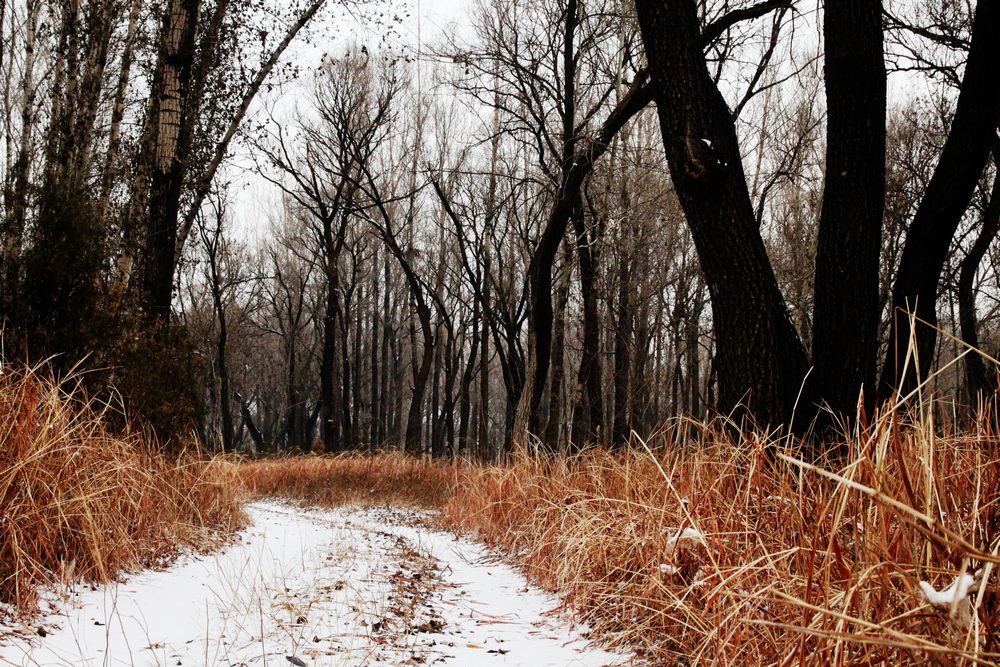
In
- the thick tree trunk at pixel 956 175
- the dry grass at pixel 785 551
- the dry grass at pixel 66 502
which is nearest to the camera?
the dry grass at pixel 785 551

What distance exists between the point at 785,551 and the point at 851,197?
9.63ft

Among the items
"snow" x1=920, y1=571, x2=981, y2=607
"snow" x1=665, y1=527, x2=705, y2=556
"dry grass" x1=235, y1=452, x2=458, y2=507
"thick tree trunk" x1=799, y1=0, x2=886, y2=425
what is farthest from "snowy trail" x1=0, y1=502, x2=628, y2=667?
"dry grass" x1=235, y1=452, x2=458, y2=507

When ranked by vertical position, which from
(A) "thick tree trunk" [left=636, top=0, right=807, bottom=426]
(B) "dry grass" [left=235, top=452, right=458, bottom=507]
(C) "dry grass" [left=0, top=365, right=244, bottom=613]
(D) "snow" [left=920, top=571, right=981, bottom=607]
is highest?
(A) "thick tree trunk" [left=636, top=0, right=807, bottom=426]

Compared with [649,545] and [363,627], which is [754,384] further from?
[363,627]

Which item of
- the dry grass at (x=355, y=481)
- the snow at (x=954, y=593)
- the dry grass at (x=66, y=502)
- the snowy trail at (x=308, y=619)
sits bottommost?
the dry grass at (x=355, y=481)

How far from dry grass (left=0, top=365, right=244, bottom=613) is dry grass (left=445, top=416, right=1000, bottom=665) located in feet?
7.78

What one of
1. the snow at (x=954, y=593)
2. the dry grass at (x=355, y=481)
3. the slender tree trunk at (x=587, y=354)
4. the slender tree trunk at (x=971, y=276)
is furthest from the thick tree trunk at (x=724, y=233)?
the slender tree trunk at (x=971, y=276)

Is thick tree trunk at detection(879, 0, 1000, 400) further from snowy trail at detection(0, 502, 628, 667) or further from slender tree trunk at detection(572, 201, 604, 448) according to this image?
slender tree trunk at detection(572, 201, 604, 448)

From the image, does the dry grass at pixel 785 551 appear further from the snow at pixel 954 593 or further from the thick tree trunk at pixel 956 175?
the thick tree trunk at pixel 956 175

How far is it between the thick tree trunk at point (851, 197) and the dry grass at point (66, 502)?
392 centimetres

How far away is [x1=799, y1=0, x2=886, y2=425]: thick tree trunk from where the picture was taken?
4145mm

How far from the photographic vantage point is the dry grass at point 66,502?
3.01m

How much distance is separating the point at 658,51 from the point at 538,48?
8104 mm

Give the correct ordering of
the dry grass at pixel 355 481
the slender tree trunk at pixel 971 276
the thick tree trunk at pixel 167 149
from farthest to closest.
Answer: the dry grass at pixel 355 481 < the slender tree trunk at pixel 971 276 < the thick tree trunk at pixel 167 149
